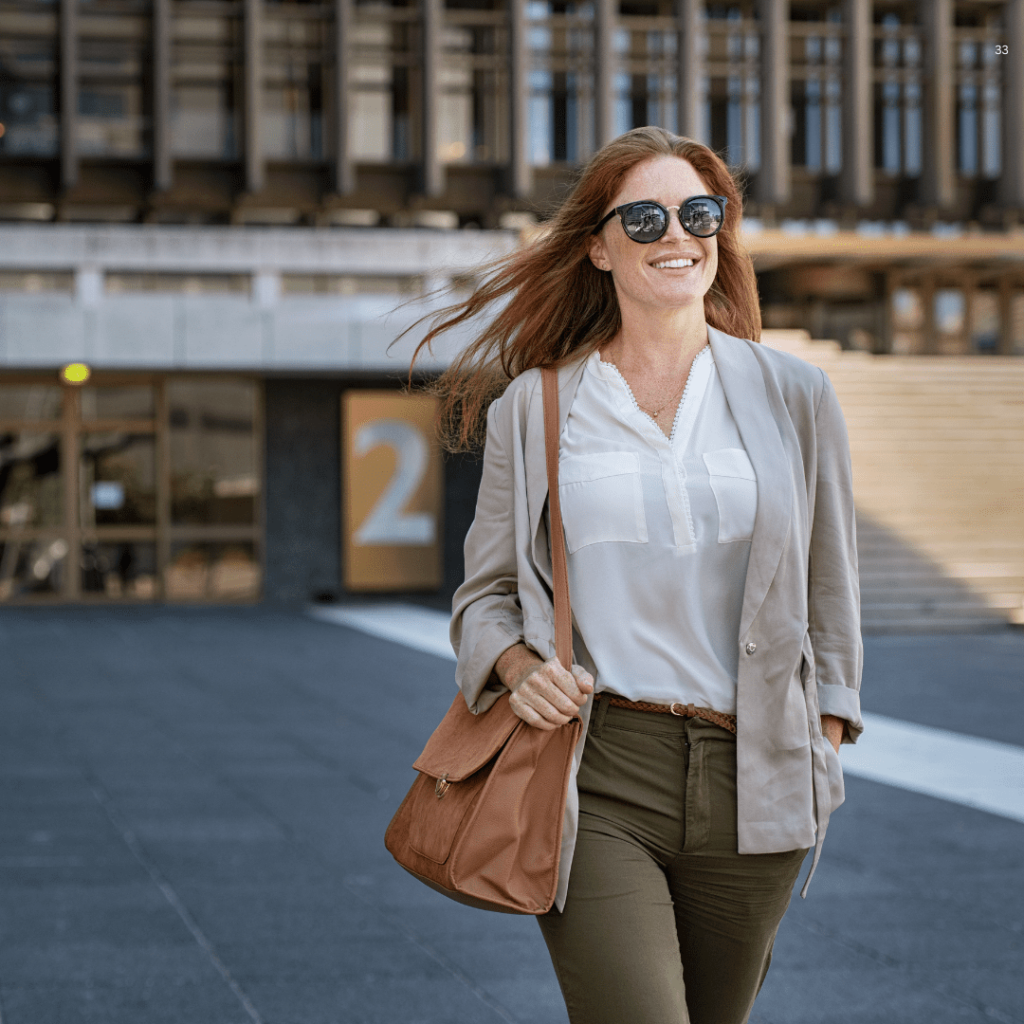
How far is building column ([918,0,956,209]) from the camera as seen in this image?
24.0m

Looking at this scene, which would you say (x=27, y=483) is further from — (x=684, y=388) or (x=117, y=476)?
(x=684, y=388)

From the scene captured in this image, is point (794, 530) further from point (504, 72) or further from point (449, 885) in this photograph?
point (504, 72)

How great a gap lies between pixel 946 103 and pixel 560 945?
2424 centimetres

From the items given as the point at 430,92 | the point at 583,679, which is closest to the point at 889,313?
the point at 430,92

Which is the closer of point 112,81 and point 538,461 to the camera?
point 538,461

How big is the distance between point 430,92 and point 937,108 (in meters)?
8.49

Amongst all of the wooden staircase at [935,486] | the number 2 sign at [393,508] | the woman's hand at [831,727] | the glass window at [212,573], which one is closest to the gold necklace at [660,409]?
the woman's hand at [831,727]

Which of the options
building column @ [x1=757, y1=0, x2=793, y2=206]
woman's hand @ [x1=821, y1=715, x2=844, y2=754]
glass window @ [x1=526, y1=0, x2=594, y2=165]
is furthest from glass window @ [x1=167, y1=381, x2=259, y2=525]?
woman's hand @ [x1=821, y1=715, x2=844, y2=754]

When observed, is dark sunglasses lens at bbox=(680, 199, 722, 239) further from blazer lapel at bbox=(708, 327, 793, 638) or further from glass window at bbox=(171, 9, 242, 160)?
Result: glass window at bbox=(171, 9, 242, 160)

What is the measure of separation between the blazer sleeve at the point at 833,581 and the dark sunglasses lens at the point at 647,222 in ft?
1.20

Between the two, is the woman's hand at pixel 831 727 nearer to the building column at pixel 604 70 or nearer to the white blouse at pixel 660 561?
the white blouse at pixel 660 561

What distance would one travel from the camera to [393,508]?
21.3 meters

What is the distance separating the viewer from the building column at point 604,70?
22.4 m

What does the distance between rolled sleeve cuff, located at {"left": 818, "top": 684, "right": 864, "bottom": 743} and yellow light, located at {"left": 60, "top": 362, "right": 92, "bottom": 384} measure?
756 inches
